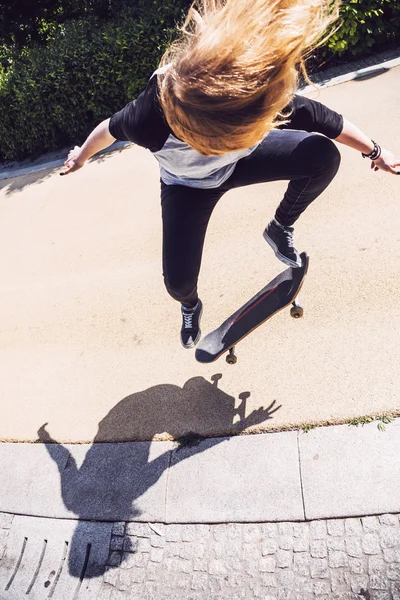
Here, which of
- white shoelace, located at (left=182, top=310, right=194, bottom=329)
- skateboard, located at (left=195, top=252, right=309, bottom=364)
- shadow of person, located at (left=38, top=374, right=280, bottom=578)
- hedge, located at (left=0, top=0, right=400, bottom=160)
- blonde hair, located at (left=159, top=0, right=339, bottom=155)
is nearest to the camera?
blonde hair, located at (left=159, top=0, right=339, bottom=155)

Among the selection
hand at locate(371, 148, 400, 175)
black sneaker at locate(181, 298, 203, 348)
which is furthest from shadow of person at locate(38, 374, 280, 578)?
hand at locate(371, 148, 400, 175)

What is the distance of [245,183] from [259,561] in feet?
7.56

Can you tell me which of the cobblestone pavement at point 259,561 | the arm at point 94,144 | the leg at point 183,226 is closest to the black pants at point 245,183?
the leg at point 183,226

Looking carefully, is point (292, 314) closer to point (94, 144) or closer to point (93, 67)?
point (94, 144)

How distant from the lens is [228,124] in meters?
2.21

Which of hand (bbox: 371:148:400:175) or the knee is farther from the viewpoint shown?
hand (bbox: 371:148:400:175)

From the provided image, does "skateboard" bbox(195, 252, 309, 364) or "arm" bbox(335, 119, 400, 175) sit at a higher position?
"arm" bbox(335, 119, 400, 175)

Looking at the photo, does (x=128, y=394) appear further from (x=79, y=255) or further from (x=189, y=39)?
(x=189, y=39)

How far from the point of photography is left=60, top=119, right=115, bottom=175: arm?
9.79 feet

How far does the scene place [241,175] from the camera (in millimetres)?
3043

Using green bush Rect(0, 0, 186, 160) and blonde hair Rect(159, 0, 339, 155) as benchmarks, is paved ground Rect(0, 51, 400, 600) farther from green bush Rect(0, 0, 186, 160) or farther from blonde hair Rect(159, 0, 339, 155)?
green bush Rect(0, 0, 186, 160)

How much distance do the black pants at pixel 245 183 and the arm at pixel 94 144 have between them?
45 centimetres

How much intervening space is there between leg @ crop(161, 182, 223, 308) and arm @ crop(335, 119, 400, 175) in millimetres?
829

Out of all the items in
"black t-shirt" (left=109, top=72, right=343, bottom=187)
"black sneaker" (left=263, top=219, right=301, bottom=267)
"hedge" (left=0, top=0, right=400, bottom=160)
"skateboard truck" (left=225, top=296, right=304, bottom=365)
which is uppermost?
"black t-shirt" (left=109, top=72, right=343, bottom=187)
